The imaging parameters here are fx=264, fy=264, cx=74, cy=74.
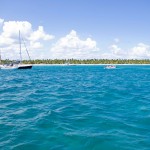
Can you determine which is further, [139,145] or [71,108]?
[71,108]

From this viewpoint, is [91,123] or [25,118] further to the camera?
[25,118]

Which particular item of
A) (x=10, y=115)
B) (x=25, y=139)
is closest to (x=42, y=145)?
(x=25, y=139)

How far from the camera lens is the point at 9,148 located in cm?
1180

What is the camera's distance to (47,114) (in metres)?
18.8

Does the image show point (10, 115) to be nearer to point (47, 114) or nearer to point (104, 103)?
point (47, 114)

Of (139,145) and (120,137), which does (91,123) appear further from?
(139,145)

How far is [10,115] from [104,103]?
30.7 ft

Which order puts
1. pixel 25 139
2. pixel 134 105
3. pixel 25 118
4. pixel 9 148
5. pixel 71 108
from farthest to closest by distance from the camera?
1. pixel 134 105
2. pixel 71 108
3. pixel 25 118
4. pixel 25 139
5. pixel 9 148

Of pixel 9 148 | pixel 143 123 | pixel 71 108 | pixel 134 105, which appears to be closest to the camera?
pixel 9 148

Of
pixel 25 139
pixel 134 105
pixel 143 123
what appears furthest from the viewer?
pixel 134 105

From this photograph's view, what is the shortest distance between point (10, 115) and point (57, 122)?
3.94 m

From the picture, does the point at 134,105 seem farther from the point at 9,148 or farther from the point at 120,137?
the point at 9,148

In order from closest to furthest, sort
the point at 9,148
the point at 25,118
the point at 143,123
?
the point at 9,148 → the point at 143,123 → the point at 25,118

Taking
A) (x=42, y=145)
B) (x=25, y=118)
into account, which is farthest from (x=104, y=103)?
(x=42, y=145)
